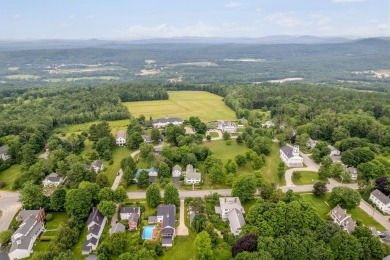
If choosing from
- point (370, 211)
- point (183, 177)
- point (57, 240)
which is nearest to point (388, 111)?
point (370, 211)

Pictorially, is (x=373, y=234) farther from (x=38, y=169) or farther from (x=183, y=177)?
(x=38, y=169)

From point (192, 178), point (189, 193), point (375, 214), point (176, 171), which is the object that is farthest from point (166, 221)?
point (375, 214)

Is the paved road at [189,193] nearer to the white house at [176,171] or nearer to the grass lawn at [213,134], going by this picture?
the white house at [176,171]

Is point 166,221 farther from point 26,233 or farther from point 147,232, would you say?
point 26,233

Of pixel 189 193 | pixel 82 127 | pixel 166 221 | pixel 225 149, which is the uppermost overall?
pixel 166 221

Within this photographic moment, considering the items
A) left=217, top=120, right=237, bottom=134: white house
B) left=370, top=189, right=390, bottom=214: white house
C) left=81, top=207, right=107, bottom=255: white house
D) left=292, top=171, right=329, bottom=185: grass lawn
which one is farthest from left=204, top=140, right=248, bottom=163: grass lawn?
left=81, top=207, right=107, bottom=255: white house

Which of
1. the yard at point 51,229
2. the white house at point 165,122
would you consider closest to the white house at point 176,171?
the yard at point 51,229
